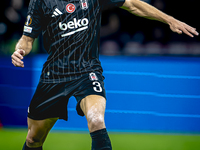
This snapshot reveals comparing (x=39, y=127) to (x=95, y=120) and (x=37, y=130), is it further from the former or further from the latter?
(x=95, y=120)

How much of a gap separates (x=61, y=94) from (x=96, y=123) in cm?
52

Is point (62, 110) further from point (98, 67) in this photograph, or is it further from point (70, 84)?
point (98, 67)

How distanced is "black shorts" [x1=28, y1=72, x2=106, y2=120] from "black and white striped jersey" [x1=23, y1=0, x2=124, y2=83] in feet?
0.19

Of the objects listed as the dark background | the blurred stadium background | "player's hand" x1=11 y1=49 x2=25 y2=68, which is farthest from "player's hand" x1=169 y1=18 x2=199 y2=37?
the dark background

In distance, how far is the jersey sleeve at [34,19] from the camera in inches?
114

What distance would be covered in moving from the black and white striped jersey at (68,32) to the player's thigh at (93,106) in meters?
0.30

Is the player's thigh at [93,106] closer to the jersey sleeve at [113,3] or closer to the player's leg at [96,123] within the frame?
the player's leg at [96,123]

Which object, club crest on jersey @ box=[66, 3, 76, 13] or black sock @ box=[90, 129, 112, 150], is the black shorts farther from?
club crest on jersey @ box=[66, 3, 76, 13]

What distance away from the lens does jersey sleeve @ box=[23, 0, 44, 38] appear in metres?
2.90

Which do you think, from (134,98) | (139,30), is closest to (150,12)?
(134,98)

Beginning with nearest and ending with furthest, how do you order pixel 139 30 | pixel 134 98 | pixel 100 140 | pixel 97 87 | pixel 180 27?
pixel 100 140 → pixel 97 87 → pixel 180 27 → pixel 134 98 → pixel 139 30

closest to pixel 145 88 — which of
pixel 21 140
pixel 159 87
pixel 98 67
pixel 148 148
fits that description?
pixel 159 87

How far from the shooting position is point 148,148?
436cm

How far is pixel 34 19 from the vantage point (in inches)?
115
